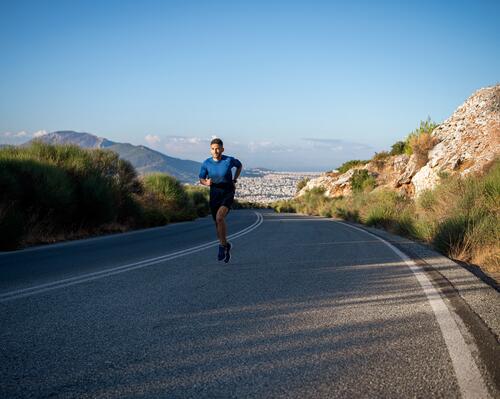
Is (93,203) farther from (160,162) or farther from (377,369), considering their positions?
(160,162)

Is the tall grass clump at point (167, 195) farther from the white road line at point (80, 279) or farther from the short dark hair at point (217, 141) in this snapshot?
the short dark hair at point (217, 141)

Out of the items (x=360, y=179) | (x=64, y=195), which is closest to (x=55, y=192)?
(x=64, y=195)

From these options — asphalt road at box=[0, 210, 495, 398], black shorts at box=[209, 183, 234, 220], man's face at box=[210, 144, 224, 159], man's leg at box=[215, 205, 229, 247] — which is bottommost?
asphalt road at box=[0, 210, 495, 398]

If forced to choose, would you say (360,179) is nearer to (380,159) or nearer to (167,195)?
(380,159)

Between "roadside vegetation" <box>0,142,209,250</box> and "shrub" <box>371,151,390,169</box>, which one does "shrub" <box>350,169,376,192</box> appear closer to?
"shrub" <box>371,151,390,169</box>

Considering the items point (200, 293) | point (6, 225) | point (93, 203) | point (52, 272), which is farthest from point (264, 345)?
point (93, 203)

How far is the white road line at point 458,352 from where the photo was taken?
277 cm

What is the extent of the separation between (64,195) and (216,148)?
308 inches

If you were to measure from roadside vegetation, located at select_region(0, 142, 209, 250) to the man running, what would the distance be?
5.32 metres

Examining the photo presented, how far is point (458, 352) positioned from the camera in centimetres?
340

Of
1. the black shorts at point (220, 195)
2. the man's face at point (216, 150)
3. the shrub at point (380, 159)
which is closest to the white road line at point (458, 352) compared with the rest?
the black shorts at point (220, 195)

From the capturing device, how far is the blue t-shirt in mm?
8133

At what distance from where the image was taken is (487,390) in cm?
274

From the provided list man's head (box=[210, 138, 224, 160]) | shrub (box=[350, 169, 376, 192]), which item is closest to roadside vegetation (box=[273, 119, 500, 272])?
man's head (box=[210, 138, 224, 160])
